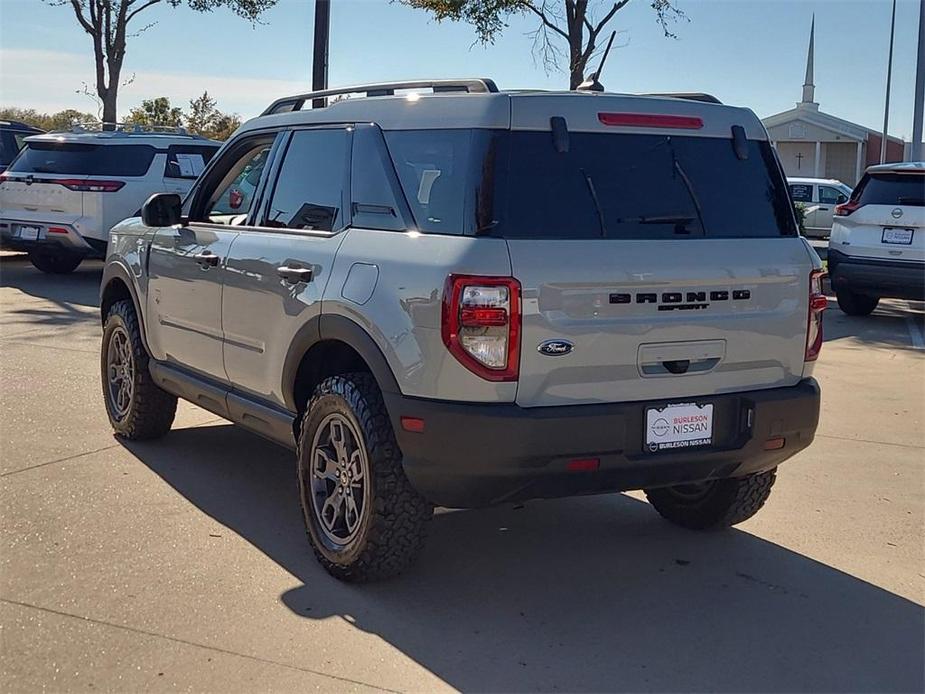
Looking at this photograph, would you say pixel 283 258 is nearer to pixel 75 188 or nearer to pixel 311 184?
pixel 311 184

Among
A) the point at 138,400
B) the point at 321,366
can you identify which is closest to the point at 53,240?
the point at 138,400

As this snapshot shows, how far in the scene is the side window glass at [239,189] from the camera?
5.61 metres

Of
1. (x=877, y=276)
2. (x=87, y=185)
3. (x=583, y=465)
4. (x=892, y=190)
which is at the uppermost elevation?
(x=892, y=190)

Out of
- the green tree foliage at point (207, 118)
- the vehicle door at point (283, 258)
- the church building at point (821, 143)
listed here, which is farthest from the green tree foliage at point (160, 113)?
the vehicle door at point (283, 258)

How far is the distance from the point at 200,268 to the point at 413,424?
2.05m

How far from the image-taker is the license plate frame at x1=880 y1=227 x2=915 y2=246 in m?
12.3

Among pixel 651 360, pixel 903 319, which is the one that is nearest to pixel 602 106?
pixel 651 360

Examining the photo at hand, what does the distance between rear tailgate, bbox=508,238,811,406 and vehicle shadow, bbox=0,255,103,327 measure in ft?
26.7

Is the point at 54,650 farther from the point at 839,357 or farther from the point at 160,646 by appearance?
the point at 839,357

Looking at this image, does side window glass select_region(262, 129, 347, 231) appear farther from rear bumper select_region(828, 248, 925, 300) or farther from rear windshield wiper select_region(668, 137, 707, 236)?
rear bumper select_region(828, 248, 925, 300)

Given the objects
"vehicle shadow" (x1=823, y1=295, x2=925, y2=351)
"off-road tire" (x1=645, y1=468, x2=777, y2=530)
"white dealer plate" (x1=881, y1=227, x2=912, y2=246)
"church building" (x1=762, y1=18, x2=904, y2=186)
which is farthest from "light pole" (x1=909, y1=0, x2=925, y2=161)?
"church building" (x1=762, y1=18, x2=904, y2=186)

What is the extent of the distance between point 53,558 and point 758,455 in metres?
2.92

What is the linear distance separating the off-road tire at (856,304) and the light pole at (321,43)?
273 inches

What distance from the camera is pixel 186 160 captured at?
15.1 meters
